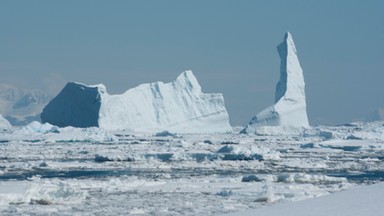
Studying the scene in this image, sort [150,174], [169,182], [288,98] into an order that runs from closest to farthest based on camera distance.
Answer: [169,182], [150,174], [288,98]

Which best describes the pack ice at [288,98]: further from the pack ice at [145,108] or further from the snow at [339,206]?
the snow at [339,206]

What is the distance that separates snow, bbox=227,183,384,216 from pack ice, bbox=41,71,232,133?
106 ft

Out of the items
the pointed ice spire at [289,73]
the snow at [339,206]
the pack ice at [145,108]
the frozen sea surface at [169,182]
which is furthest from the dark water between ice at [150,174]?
the pointed ice spire at [289,73]

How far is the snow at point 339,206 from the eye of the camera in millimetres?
7023

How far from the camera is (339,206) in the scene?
7367 millimetres

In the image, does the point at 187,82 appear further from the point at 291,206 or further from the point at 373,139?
the point at 291,206

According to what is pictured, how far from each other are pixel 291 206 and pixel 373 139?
96.5 feet

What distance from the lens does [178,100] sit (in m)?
46.5

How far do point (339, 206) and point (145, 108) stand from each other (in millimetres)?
38083

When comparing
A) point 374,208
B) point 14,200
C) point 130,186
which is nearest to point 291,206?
point 374,208

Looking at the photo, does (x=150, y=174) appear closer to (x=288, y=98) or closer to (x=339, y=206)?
(x=339, y=206)

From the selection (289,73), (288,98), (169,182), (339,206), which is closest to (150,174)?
(169,182)

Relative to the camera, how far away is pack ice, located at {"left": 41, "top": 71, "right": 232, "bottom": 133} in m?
41.2

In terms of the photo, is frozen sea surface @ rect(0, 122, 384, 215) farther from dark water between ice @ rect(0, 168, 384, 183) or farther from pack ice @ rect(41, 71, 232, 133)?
pack ice @ rect(41, 71, 232, 133)
